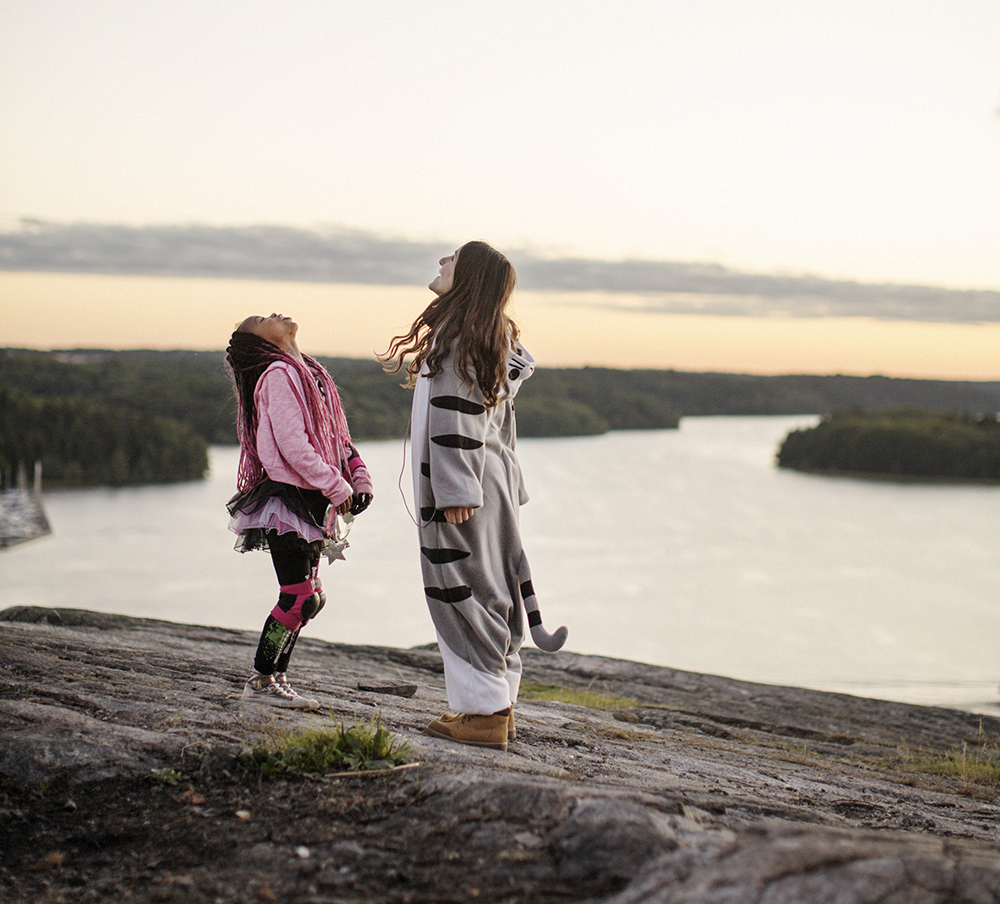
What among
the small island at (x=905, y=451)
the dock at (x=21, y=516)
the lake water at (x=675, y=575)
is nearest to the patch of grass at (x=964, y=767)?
the lake water at (x=675, y=575)

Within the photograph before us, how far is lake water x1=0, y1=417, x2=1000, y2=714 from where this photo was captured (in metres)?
33.6

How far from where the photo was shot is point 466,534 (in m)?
3.55

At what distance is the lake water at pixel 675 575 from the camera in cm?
3362

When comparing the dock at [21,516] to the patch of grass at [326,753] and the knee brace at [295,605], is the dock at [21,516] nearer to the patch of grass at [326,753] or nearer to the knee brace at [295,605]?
the knee brace at [295,605]

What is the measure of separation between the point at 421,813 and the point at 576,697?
4693 millimetres

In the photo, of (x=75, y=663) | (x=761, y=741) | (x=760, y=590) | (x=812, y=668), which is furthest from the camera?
(x=760, y=590)

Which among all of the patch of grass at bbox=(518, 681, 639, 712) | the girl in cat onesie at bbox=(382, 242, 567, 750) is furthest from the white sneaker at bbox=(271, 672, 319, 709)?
the patch of grass at bbox=(518, 681, 639, 712)

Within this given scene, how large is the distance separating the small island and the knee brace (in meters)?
97.3

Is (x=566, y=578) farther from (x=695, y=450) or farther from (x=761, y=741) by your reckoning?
(x=695, y=450)

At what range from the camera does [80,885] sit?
7.74ft

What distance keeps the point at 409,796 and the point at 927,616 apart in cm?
4296

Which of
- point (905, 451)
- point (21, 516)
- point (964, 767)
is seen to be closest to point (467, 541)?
point (964, 767)

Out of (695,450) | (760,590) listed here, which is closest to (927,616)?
(760,590)

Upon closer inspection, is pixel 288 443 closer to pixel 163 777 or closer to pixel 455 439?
pixel 455 439
